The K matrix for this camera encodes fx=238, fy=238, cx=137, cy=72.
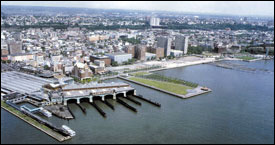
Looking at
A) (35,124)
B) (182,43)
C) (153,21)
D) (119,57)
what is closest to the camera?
(35,124)

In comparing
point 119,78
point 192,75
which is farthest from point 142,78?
point 192,75

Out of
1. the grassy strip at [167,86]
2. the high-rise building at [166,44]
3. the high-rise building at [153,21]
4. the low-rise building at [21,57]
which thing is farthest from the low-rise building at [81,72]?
the high-rise building at [153,21]

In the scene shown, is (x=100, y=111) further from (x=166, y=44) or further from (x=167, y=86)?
(x=166, y=44)

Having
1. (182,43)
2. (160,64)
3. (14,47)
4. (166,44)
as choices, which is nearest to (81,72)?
(160,64)

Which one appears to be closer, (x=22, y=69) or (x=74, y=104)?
(x=74, y=104)

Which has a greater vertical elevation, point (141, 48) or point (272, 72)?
point (141, 48)

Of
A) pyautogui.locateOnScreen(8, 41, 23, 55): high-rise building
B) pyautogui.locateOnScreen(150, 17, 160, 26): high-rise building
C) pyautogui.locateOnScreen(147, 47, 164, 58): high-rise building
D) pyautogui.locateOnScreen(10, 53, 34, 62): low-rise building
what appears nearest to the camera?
pyautogui.locateOnScreen(10, 53, 34, 62): low-rise building

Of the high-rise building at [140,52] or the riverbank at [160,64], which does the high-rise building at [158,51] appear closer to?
the riverbank at [160,64]

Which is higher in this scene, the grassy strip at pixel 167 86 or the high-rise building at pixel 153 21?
the high-rise building at pixel 153 21

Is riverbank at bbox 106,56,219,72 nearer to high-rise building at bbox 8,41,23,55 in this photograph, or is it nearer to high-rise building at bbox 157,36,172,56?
high-rise building at bbox 157,36,172,56

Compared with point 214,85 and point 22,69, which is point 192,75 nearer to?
point 214,85

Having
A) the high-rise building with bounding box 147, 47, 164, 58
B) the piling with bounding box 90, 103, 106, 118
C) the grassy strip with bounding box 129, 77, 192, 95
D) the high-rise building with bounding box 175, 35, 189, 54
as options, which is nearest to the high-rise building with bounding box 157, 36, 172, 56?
the high-rise building with bounding box 147, 47, 164, 58
